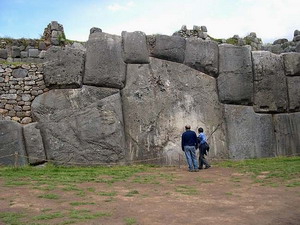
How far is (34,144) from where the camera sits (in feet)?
41.5

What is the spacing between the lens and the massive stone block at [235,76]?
14742mm

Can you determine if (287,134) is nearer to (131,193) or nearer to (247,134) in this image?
(247,134)

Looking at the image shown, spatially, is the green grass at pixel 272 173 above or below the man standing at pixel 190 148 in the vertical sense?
below

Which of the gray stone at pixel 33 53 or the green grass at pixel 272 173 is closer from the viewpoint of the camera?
the green grass at pixel 272 173

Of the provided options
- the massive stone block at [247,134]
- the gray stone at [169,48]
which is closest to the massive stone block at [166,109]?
the gray stone at [169,48]

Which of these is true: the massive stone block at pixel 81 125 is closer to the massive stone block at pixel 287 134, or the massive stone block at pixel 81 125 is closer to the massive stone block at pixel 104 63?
the massive stone block at pixel 104 63

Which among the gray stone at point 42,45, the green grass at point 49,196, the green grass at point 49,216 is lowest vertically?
the green grass at point 49,216

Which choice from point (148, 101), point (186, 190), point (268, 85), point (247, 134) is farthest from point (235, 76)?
point (186, 190)

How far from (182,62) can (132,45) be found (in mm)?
2027

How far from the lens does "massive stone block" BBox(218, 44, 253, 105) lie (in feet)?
48.4

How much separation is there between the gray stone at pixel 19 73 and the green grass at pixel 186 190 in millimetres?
7274

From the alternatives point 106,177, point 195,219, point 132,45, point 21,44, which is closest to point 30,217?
point 195,219

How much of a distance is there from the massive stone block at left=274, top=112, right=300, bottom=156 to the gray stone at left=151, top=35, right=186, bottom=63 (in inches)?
180

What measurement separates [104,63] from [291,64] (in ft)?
24.7
